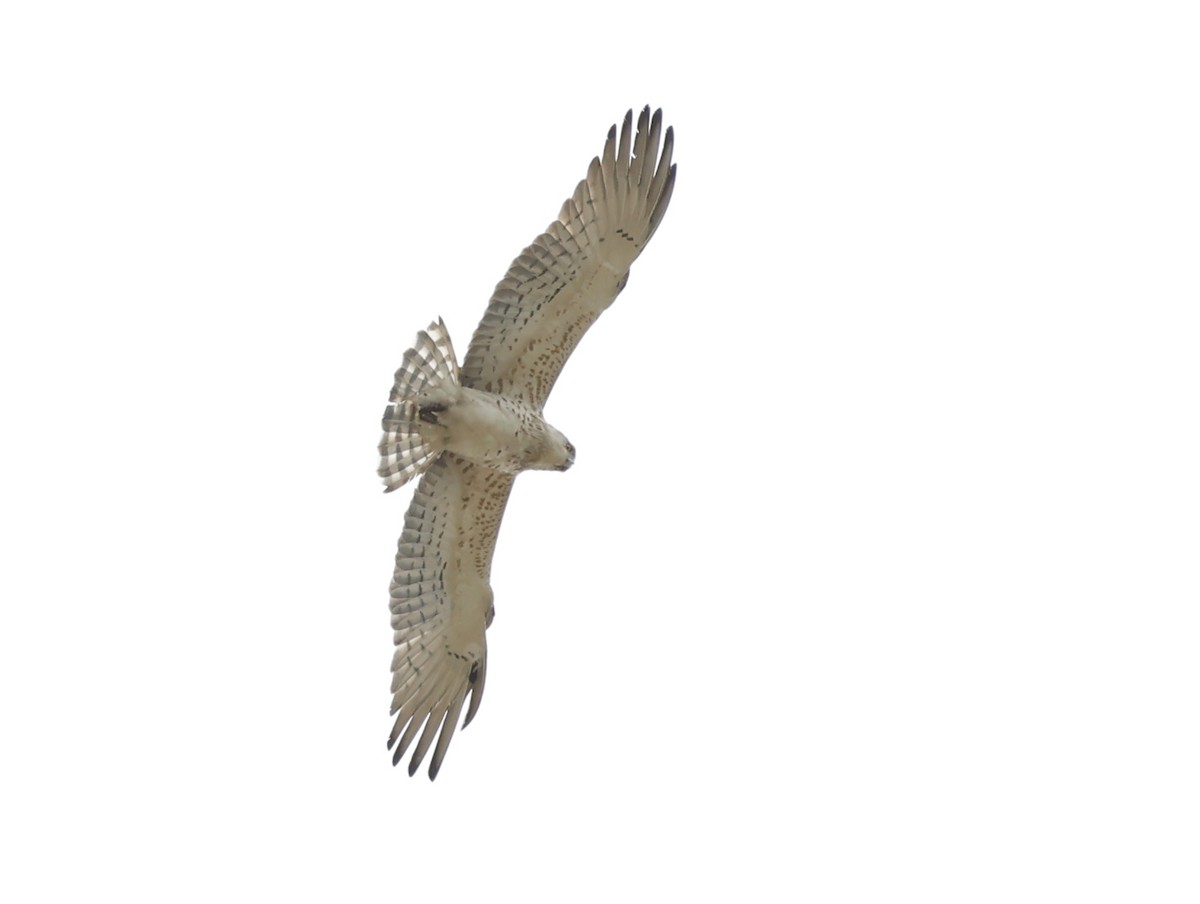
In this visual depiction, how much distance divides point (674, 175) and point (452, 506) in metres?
2.52

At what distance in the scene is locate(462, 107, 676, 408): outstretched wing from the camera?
40.2 feet

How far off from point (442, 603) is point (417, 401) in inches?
65.2

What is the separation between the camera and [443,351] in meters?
12.3

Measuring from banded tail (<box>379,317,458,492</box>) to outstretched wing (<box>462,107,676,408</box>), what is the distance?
293 mm

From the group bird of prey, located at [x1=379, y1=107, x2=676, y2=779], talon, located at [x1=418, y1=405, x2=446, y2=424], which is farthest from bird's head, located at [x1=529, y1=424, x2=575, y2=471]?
talon, located at [x1=418, y1=405, x2=446, y2=424]

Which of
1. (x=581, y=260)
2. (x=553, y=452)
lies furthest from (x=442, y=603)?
(x=581, y=260)

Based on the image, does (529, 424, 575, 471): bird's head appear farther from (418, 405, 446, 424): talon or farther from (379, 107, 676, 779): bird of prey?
(418, 405, 446, 424): talon

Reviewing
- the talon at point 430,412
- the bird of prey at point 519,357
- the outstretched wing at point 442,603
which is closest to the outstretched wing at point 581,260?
the bird of prey at point 519,357

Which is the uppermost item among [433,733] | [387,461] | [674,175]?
[674,175]

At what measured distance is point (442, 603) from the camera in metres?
13.3

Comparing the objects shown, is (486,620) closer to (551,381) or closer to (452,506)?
(452,506)

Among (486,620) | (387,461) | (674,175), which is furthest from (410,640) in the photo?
(674,175)

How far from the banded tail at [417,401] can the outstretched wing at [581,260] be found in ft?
0.96

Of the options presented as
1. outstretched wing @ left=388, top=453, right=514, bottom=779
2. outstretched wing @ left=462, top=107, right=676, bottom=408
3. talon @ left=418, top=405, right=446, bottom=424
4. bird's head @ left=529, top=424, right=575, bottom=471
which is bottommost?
outstretched wing @ left=388, top=453, right=514, bottom=779
